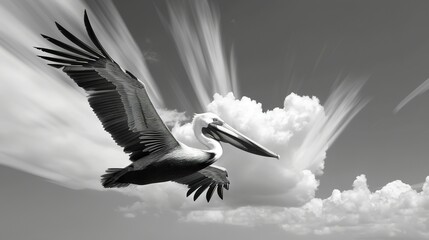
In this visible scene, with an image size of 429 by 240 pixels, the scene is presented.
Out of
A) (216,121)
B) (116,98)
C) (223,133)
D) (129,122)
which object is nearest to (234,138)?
(223,133)

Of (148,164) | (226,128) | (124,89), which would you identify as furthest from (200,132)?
(124,89)

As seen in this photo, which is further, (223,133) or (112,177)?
(223,133)

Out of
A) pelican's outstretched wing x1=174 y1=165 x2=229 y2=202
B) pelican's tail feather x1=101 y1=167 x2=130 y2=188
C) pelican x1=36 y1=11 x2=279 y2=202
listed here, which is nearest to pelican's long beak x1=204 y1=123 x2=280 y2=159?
pelican x1=36 y1=11 x2=279 y2=202

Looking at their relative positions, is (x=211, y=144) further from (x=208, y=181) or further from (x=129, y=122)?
(x=208, y=181)

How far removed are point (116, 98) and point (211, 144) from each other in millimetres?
2967

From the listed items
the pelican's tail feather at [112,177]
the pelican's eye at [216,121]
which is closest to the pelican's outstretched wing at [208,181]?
the pelican's eye at [216,121]

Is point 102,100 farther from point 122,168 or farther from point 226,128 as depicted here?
point 226,128

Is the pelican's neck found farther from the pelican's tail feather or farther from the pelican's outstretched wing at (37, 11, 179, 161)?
the pelican's tail feather

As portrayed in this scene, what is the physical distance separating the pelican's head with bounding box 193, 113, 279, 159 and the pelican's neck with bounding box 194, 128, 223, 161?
0.56ft

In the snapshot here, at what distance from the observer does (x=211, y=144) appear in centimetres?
1025

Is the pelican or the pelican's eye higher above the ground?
the pelican's eye

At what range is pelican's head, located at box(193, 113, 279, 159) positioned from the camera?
10.6m

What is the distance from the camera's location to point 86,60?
8.94m

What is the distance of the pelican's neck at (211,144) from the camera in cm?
994
